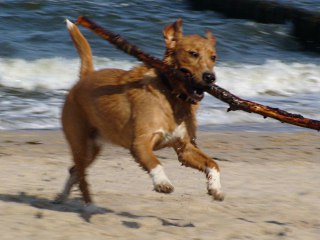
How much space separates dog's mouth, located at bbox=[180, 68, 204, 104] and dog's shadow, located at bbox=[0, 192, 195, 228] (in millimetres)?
894

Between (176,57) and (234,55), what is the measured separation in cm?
1021

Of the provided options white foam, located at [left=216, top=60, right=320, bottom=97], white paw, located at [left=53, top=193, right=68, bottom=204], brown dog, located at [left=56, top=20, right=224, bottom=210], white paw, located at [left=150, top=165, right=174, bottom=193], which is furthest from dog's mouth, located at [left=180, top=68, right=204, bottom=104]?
white foam, located at [left=216, top=60, right=320, bottom=97]

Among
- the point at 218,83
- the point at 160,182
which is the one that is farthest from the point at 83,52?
the point at 218,83

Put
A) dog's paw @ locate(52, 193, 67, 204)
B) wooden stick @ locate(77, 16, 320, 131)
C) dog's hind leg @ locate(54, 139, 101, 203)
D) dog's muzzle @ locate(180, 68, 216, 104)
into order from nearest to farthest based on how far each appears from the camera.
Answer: dog's muzzle @ locate(180, 68, 216, 104), wooden stick @ locate(77, 16, 320, 131), dog's hind leg @ locate(54, 139, 101, 203), dog's paw @ locate(52, 193, 67, 204)

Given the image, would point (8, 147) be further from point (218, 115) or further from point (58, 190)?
point (218, 115)

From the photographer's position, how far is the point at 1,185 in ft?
21.5

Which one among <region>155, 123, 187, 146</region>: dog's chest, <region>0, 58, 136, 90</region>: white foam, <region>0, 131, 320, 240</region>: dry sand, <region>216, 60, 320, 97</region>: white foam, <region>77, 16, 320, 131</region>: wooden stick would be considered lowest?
<region>0, 58, 136, 90</region>: white foam

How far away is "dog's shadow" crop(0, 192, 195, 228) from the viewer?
223 inches

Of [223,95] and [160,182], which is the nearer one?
[160,182]

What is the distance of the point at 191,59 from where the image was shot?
535 centimetres

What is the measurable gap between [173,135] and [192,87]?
373 millimetres

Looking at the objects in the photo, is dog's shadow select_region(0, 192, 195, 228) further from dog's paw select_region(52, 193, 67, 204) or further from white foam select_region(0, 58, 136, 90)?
white foam select_region(0, 58, 136, 90)

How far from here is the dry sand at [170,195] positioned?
5473mm

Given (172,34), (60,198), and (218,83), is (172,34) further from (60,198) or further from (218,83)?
(218,83)
